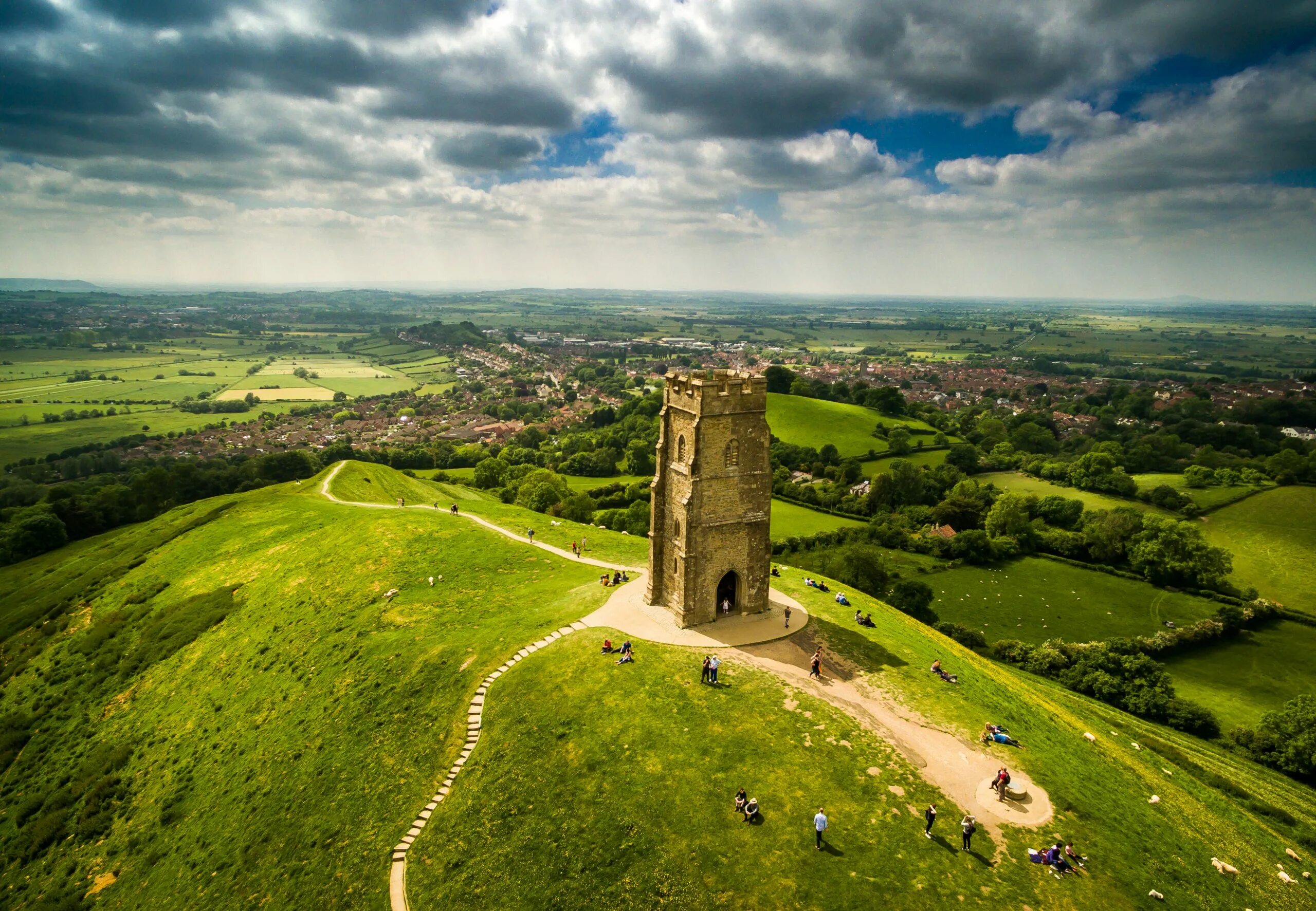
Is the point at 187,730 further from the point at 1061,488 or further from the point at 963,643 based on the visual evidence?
the point at 1061,488

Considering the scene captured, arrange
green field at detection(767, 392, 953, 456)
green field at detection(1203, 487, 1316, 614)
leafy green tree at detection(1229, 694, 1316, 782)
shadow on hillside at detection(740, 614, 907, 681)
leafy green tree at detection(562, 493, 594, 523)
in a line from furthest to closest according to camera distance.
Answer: green field at detection(767, 392, 953, 456), leafy green tree at detection(562, 493, 594, 523), green field at detection(1203, 487, 1316, 614), leafy green tree at detection(1229, 694, 1316, 782), shadow on hillside at detection(740, 614, 907, 681)

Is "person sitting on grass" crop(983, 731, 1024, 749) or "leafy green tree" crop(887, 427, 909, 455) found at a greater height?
"person sitting on grass" crop(983, 731, 1024, 749)

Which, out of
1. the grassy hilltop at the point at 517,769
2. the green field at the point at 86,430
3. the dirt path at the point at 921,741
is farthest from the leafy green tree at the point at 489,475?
the green field at the point at 86,430

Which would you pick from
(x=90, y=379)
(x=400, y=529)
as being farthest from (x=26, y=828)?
(x=90, y=379)

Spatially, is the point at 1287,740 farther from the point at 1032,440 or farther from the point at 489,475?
the point at 1032,440

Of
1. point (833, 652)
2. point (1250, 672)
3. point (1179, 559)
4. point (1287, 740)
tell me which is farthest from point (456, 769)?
point (1179, 559)

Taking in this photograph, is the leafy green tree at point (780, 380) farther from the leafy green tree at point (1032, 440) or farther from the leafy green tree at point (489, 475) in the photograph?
the leafy green tree at point (489, 475)

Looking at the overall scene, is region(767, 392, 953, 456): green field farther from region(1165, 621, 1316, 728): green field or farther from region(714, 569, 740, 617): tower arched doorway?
region(714, 569, 740, 617): tower arched doorway

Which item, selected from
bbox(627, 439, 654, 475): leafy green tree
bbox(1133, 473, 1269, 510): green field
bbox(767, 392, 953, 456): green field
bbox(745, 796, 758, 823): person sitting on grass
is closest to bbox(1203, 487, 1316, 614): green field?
bbox(1133, 473, 1269, 510): green field
